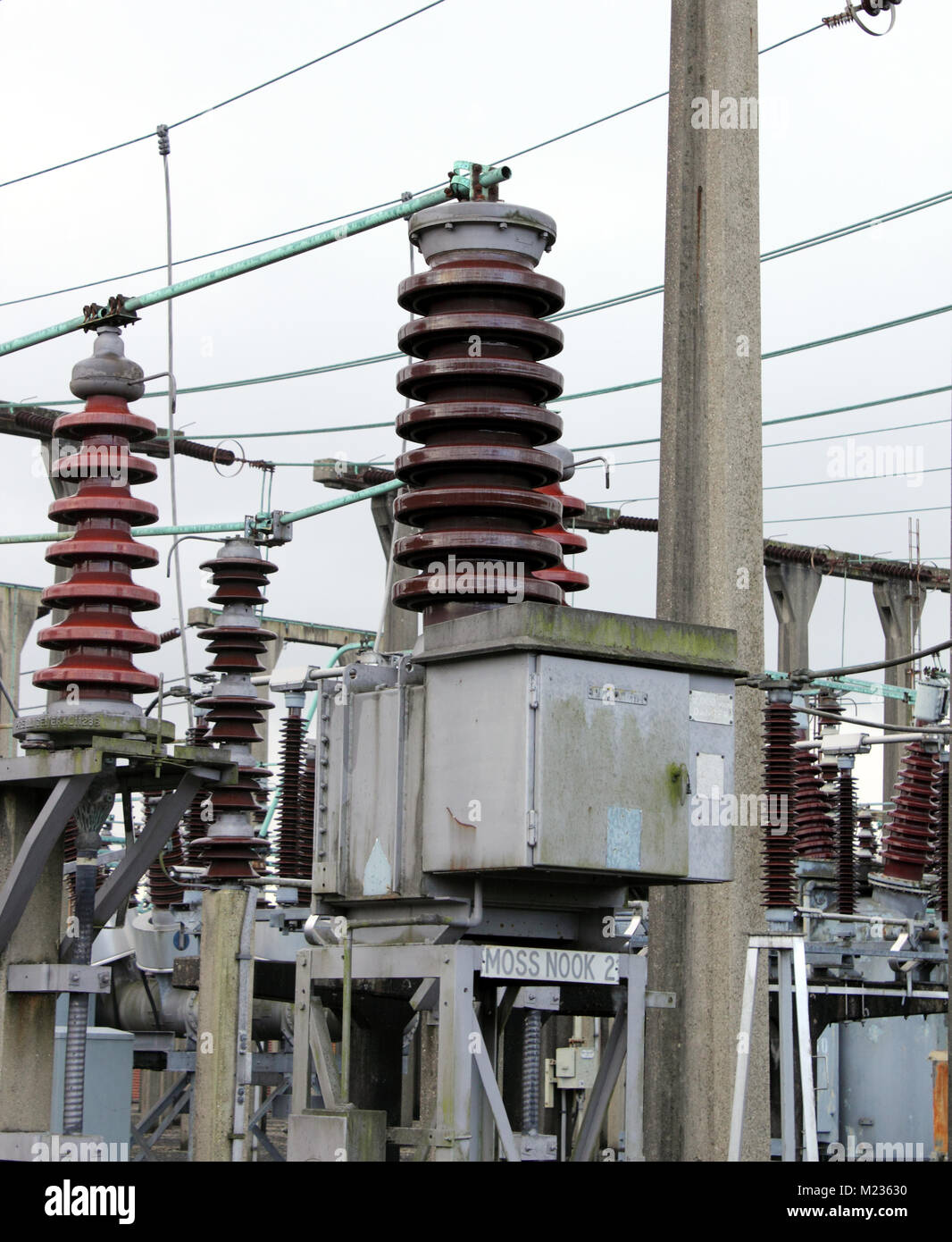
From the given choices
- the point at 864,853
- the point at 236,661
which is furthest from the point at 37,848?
the point at 864,853

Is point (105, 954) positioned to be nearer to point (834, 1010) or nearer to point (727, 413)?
point (834, 1010)

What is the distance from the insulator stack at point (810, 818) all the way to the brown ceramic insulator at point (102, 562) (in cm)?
999

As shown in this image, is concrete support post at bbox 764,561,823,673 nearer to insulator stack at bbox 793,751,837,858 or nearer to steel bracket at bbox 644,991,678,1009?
insulator stack at bbox 793,751,837,858

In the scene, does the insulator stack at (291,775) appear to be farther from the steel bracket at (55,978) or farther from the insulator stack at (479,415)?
the insulator stack at (479,415)

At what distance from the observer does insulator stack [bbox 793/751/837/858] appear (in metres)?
18.1

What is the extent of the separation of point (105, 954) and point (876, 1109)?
9139mm

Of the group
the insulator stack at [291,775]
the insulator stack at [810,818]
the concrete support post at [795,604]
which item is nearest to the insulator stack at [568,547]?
the insulator stack at [291,775]

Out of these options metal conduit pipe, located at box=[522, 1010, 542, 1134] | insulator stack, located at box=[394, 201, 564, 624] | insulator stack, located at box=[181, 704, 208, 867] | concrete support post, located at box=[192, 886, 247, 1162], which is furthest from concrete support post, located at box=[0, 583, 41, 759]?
metal conduit pipe, located at box=[522, 1010, 542, 1134]

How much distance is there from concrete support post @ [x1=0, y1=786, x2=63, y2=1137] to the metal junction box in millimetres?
2808

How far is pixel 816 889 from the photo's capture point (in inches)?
660

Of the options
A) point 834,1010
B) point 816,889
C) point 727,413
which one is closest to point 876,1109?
point 816,889

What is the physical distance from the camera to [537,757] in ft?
19.4

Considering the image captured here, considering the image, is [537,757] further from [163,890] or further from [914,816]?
[914,816]
